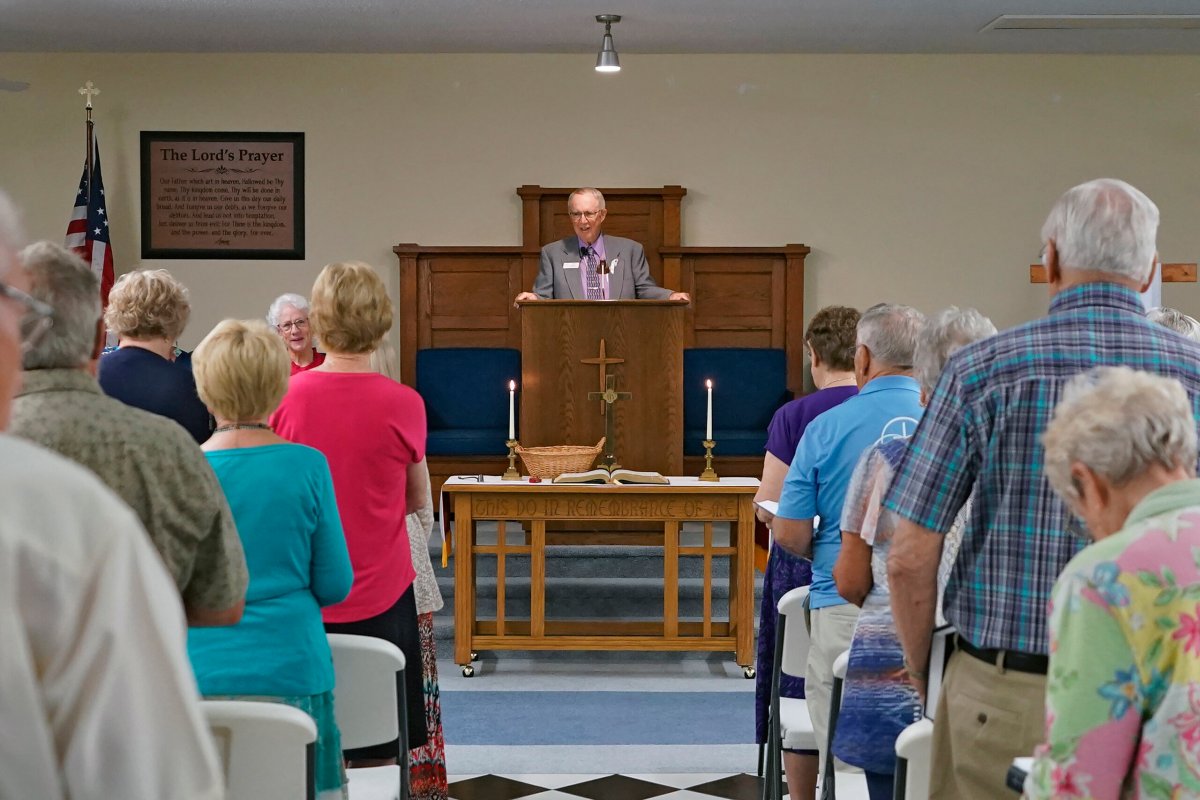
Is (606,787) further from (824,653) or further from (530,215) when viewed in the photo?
(530,215)

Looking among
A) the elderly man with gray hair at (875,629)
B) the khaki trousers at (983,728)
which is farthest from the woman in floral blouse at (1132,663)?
the elderly man with gray hair at (875,629)

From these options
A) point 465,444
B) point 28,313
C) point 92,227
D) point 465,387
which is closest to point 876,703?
point 28,313

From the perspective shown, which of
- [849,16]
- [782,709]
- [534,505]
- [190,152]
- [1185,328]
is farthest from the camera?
[190,152]

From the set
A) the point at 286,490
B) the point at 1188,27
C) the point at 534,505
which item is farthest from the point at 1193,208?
the point at 286,490

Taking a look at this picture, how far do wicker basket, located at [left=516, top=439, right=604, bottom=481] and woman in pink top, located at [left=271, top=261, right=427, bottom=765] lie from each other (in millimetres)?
2400

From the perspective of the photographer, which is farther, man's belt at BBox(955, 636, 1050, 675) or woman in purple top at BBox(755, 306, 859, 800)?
woman in purple top at BBox(755, 306, 859, 800)

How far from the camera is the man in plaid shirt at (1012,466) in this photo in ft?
6.10

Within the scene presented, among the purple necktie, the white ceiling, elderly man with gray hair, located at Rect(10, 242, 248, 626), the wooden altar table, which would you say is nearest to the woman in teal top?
elderly man with gray hair, located at Rect(10, 242, 248, 626)

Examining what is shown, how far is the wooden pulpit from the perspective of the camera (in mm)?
5926

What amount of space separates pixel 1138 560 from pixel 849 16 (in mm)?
6546

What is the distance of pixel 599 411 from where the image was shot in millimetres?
6008

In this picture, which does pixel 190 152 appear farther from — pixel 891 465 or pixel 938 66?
pixel 891 465

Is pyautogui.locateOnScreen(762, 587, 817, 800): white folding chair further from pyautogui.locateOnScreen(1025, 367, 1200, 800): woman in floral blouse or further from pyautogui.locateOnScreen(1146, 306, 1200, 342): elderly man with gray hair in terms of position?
pyautogui.locateOnScreen(1025, 367, 1200, 800): woman in floral blouse

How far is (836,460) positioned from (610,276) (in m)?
4.50
